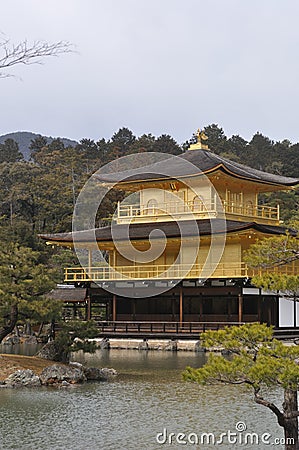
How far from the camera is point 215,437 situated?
35.5 ft

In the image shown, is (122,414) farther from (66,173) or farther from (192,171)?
(66,173)

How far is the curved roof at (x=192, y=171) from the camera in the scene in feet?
96.6

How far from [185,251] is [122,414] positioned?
1644cm

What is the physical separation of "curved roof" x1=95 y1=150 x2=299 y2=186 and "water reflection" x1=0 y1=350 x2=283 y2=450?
1328 cm

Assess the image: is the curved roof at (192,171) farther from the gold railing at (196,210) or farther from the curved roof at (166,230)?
the curved roof at (166,230)

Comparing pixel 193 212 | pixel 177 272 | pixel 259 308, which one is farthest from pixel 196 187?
pixel 259 308

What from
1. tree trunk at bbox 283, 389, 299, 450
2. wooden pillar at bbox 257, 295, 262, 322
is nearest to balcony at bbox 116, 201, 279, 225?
wooden pillar at bbox 257, 295, 262, 322

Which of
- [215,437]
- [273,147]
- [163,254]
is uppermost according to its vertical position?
[273,147]

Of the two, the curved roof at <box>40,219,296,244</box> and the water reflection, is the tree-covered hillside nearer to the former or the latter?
the curved roof at <box>40,219,296,244</box>

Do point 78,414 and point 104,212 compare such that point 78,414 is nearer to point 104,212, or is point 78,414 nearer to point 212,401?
point 212,401

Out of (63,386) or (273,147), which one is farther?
(273,147)

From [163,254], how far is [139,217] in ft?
7.13

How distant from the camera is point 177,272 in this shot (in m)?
27.6

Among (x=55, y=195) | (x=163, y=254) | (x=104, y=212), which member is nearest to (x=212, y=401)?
(x=163, y=254)
